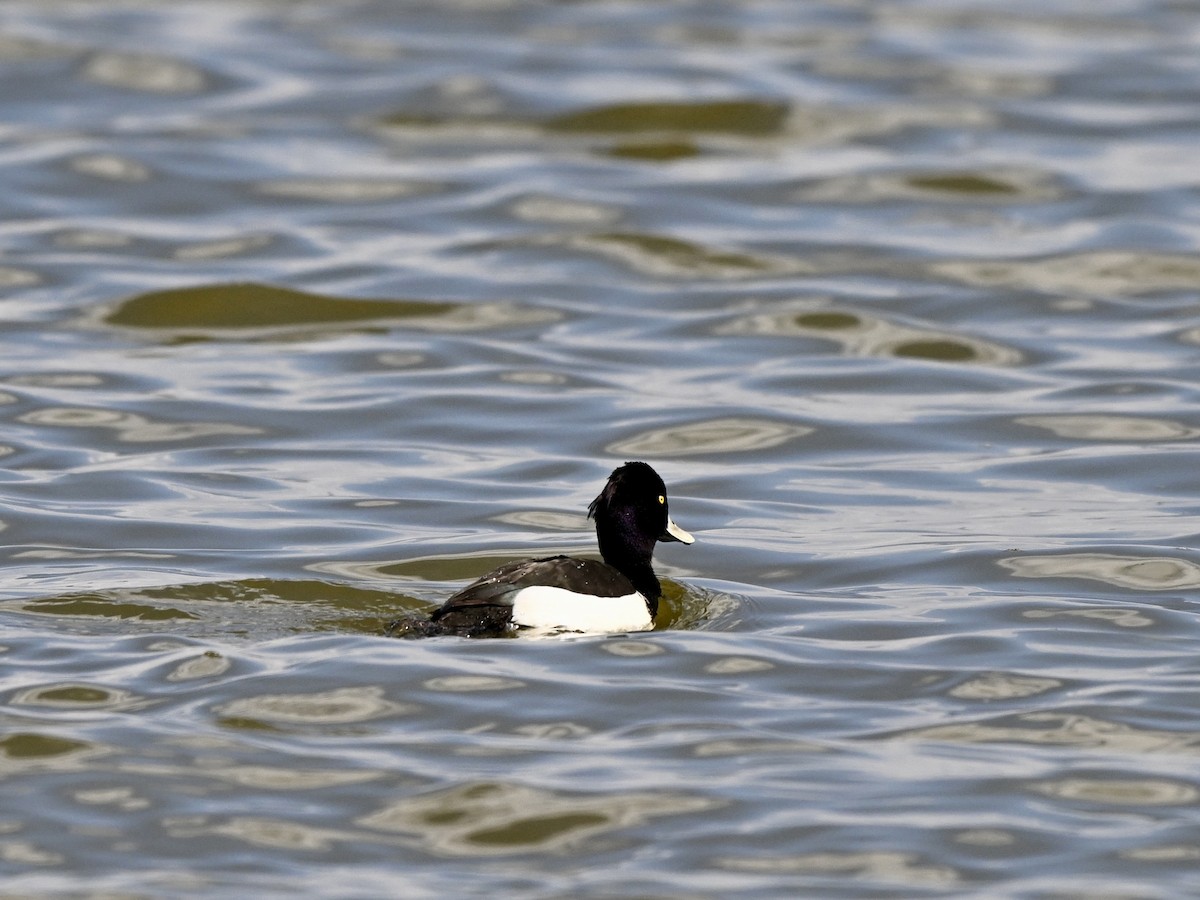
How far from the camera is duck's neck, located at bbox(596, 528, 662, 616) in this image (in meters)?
9.67


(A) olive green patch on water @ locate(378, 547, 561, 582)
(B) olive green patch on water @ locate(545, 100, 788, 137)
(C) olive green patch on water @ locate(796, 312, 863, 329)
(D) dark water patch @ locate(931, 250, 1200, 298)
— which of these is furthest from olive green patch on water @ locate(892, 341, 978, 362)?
(B) olive green patch on water @ locate(545, 100, 788, 137)

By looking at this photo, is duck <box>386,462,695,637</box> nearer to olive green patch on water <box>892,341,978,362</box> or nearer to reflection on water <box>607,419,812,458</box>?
reflection on water <box>607,419,812,458</box>

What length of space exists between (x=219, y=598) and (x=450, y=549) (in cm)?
142

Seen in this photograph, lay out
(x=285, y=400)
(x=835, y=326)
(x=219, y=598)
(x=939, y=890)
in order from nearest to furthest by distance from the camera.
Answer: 1. (x=939, y=890)
2. (x=219, y=598)
3. (x=285, y=400)
4. (x=835, y=326)

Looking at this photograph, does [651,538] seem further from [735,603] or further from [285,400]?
[285,400]

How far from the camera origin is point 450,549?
10.6 metres

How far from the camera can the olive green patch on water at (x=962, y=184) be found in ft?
63.0

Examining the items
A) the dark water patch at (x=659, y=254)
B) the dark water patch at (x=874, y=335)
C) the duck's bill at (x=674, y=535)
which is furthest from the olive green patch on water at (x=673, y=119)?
the duck's bill at (x=674, y=535)

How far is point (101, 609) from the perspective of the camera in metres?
9.31

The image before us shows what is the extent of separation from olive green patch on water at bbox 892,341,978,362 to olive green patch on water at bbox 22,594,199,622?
23.5 ft

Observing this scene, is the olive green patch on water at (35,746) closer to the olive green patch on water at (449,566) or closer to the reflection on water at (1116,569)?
the olive green patch on water at (449,566)

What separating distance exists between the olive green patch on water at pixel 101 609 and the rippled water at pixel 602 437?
0.13ft

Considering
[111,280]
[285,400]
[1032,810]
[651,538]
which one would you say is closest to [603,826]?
[1032,810]

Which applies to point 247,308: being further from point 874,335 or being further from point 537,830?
point 537,830
